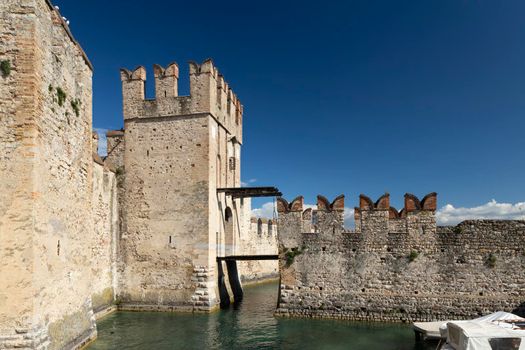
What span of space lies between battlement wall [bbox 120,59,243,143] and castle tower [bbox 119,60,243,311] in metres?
0.04

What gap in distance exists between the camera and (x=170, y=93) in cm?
1762

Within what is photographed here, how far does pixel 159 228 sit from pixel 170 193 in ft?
4.87

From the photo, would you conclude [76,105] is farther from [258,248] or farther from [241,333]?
[258,248]

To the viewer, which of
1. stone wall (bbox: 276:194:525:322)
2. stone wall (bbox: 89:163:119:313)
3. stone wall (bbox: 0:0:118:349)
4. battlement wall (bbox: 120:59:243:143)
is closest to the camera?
stone wall (bbox: 0:0:118:349)

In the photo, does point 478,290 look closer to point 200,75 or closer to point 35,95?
point 200,75

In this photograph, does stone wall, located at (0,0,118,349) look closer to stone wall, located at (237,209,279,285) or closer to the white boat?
the white boat

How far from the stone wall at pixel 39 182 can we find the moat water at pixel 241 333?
2.08 m

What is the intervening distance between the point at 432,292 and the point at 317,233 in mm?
4293

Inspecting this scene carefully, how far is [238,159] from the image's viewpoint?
893 inches

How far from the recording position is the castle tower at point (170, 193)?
661 inches

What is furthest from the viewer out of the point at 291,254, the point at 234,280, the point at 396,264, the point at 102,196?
the point at 234,280

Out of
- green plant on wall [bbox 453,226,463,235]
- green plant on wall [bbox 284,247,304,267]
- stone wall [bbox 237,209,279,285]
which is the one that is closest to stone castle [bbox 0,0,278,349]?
stone wall [bbox 237,209,279,285]

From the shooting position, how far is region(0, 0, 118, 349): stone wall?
8688 millimetres

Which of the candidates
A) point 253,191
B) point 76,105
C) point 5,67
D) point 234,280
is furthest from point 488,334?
point 234,280
